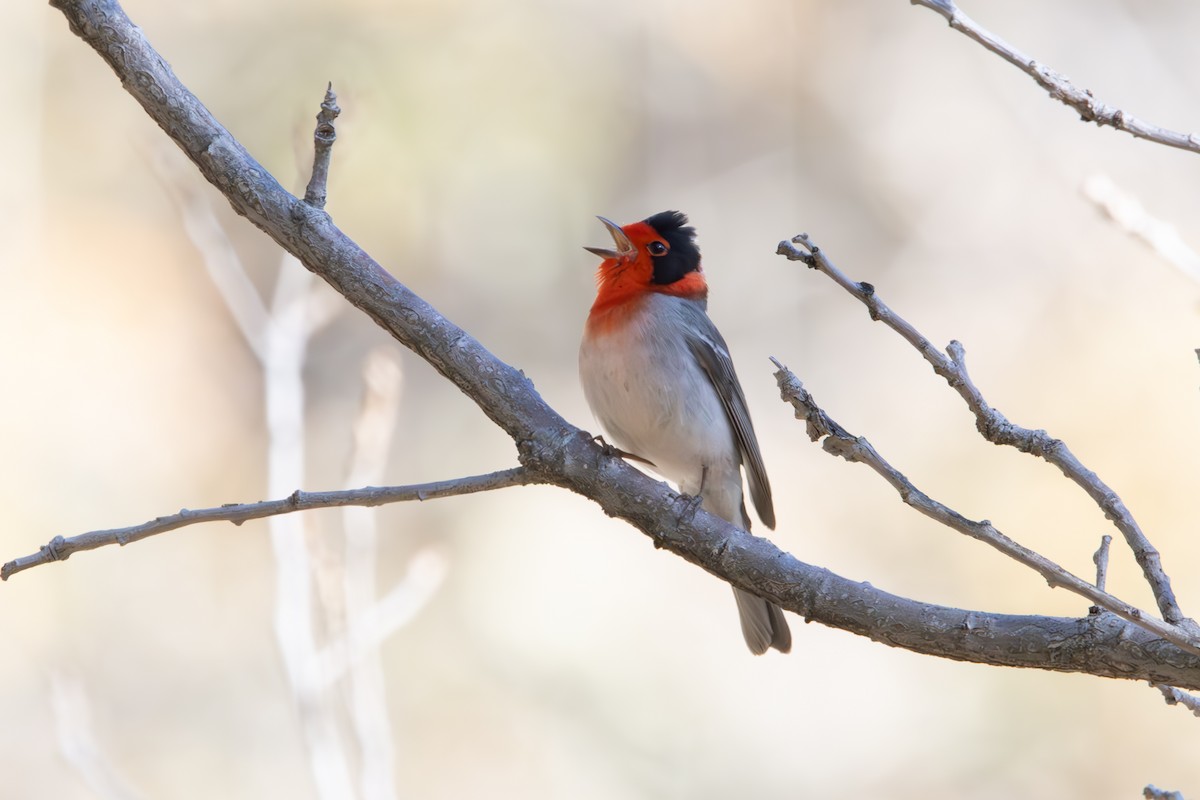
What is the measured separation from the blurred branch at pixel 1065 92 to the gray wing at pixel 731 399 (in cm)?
261

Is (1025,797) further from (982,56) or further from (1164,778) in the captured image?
(982,56)

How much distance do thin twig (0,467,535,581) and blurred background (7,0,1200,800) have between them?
3861 millimetres

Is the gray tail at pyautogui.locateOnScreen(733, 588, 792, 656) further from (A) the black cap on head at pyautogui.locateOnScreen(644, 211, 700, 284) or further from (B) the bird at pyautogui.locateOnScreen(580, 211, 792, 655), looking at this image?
(A) the black cap on head at pyautogui.locateOnScreen(644, 211, 700, 284)

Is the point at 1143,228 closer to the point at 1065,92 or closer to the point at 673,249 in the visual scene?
the point at 1065,92

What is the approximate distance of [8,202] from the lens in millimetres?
7719

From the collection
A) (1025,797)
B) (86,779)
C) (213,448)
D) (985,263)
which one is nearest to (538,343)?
(213,448)

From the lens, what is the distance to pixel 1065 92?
2.00 metres

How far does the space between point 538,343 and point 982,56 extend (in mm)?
3826

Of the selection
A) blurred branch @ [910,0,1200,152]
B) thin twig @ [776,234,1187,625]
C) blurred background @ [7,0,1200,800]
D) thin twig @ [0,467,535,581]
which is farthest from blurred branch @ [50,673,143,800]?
blurred branch @ [910,0,1200,152]

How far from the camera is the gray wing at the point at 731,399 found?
4.60m

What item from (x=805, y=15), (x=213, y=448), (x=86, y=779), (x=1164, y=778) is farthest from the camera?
(x=805, y=15)

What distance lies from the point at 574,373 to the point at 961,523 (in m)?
6.53

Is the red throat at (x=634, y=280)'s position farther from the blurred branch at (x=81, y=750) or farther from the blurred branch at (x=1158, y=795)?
the blurred branch at (x=1158, y=795)

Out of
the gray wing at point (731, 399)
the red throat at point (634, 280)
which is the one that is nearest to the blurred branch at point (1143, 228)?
the gray wing at point (731, 399)
